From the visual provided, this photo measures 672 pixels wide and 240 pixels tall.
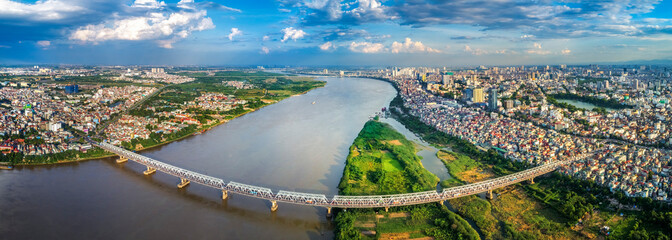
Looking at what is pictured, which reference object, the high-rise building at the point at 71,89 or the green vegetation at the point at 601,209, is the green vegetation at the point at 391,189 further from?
the high-rise building at the point at 71,89

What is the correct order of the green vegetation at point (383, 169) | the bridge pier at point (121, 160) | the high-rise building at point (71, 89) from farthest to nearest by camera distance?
1. the high-rise building at point (71, 89)
2. the bridge pier at point (121, 160)
3. the green vegetation at point (383, 169)

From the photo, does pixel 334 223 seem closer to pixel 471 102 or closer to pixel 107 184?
pixel 107 184

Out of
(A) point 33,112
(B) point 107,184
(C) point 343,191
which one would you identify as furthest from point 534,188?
(A) point 33,112

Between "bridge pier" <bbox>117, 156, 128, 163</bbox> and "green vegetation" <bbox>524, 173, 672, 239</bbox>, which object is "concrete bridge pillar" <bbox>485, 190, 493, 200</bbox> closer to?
"green vegetation" <bbox>524, 173, 672, 239</bbox>

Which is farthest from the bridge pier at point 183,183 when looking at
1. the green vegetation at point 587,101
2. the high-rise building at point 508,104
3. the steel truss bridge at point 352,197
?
the green vegetation at point 587,101

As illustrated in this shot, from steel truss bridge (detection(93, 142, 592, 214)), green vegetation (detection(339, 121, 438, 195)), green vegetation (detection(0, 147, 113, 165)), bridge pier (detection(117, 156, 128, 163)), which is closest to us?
steel truss bridge (detection(93, 142, 592, 214))

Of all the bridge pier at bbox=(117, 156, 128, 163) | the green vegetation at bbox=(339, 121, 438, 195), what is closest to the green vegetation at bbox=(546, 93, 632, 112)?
the green vegetation at bbox=(339, 121, 438, 195)
